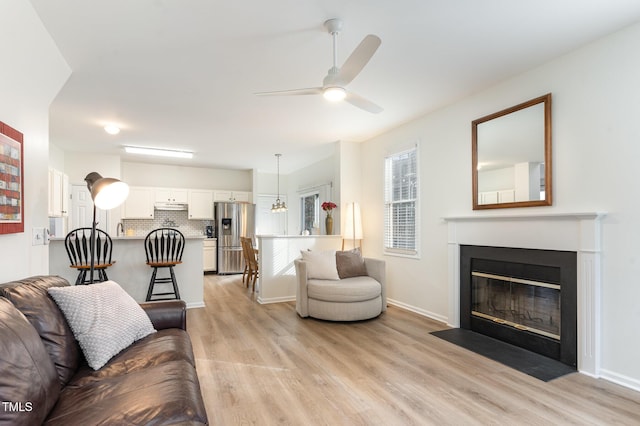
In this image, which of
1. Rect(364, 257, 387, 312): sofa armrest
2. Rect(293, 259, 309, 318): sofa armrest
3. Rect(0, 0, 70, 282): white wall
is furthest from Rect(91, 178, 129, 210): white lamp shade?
Rect(364, 257, 387, 312): sofa armrest

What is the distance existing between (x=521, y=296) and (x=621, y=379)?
3.05 ft

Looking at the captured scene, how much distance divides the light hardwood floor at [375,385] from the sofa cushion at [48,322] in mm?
844

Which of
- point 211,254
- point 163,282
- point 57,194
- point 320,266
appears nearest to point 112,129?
point 57,194

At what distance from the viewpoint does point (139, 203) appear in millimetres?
7199

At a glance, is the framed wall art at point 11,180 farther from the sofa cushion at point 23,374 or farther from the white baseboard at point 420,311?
the white baseboard at point 420,311

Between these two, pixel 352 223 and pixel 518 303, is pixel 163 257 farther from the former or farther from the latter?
pixel 518 303

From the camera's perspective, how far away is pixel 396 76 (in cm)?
319

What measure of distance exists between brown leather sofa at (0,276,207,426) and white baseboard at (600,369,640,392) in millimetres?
2905

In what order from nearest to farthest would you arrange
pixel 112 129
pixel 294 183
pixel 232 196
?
pixel 112 129 < pixel 232 196 < pixel 294 183

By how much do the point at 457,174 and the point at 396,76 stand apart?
54.4 inches

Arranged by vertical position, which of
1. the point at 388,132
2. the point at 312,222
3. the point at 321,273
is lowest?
the point at 321,273

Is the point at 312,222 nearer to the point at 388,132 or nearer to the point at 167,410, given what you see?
the point at 388,132

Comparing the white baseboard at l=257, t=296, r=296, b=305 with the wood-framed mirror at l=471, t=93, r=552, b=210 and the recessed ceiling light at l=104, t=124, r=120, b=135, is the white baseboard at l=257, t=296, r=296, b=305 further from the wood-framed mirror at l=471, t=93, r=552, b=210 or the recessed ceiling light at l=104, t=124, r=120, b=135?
the recessed ceiling light at l=104, t=124, r=120, b=135

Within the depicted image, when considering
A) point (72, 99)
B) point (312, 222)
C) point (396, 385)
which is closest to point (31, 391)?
point (396, 385)
